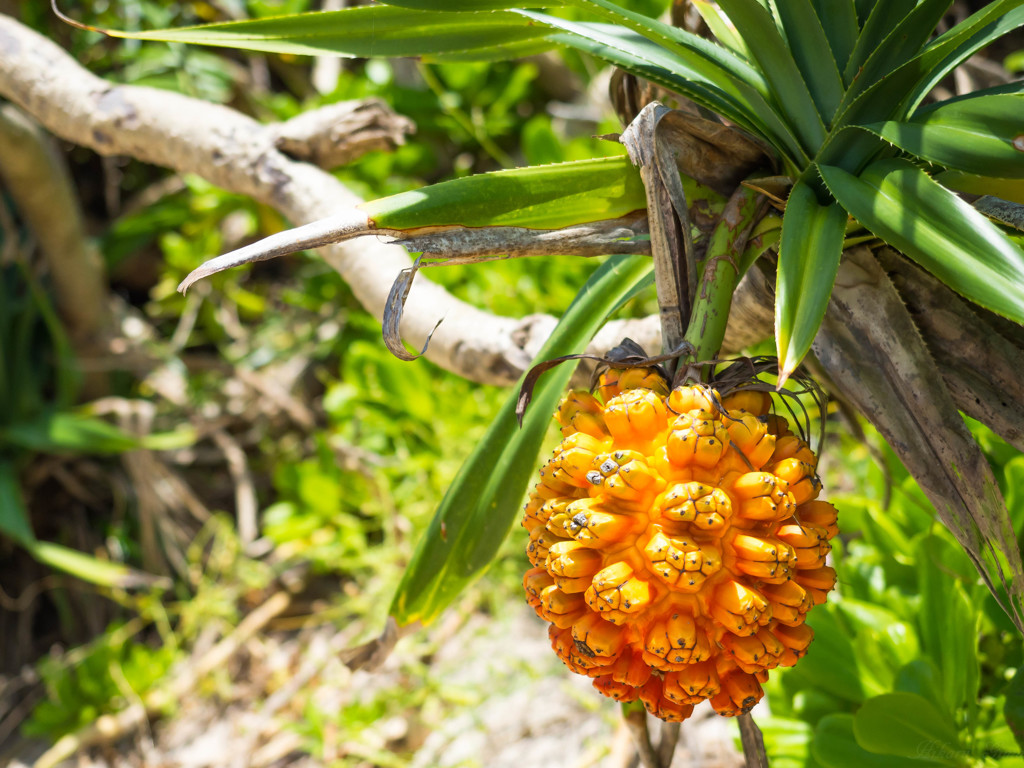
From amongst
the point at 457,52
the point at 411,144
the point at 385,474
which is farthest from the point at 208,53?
the point at 457,52

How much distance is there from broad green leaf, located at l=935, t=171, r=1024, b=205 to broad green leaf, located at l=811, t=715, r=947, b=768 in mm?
510

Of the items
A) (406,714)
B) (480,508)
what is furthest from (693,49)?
(406,714)

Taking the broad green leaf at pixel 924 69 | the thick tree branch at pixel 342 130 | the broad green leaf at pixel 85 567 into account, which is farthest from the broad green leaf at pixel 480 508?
the broad green leaf at pixel 85 567

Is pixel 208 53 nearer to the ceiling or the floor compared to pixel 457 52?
nearer to the floor

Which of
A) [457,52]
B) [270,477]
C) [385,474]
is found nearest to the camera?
[457,52]

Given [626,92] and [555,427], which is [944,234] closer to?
[626,92]

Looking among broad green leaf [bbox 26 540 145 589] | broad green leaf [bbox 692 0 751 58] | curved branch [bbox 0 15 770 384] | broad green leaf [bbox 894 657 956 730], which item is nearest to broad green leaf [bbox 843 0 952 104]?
broad green leaf [bbox 692 0 751 58]

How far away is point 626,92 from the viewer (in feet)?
2.72

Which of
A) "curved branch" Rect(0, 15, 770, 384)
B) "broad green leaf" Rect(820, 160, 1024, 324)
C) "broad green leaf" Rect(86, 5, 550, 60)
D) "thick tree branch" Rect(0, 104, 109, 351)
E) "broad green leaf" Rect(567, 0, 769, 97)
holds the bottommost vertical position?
"thick tree branch" Rect(0, 104, 109, 351)

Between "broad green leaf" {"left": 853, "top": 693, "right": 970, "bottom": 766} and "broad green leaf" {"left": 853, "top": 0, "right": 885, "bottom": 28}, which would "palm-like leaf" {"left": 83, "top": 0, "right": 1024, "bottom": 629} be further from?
"broad green leaf" {"left": 853, "top": 693, "right": 970, "bottom": 766}

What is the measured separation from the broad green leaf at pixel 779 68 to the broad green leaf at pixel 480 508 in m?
0.21

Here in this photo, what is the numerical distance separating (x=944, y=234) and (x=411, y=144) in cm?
182

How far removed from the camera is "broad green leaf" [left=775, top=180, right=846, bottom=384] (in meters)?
0.47

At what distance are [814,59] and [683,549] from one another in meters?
0.43
